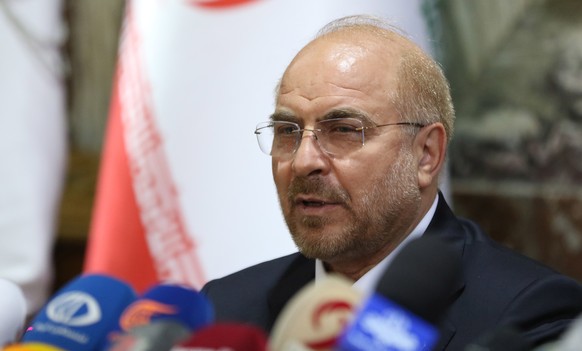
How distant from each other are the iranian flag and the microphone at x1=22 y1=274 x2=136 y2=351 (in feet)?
5.16

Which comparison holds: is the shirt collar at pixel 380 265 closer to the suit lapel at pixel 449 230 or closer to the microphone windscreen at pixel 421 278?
the suit lapel at pixel 449 230

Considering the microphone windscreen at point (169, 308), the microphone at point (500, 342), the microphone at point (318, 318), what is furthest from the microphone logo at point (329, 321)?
the microphone windscreen at point (169, 308)

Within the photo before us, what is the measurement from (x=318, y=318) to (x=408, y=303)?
0.11 meters

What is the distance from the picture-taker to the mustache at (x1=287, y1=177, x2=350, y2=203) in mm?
2047

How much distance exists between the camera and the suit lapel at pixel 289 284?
2264 mm

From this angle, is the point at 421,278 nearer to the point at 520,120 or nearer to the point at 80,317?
the point at 80,317

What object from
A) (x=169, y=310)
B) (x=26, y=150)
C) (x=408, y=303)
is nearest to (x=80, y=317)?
(x=169, y=310)

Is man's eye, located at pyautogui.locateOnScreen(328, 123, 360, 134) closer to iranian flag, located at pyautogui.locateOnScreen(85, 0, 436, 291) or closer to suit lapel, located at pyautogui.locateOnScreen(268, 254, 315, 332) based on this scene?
suit lapel, located at pyautogui.locateOnScreen(268, 254, 315, 332)

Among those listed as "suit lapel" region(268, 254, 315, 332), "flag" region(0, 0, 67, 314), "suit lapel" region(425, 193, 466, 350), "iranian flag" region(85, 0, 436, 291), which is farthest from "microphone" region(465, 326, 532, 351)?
"flag" region(0, 0, 67, 314)

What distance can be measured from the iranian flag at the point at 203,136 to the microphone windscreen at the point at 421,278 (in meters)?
1.73

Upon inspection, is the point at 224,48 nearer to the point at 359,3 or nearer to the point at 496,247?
the point at 359,3

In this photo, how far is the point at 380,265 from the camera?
2.12m

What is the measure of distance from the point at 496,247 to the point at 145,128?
1.45m

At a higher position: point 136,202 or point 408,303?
point 408,303
